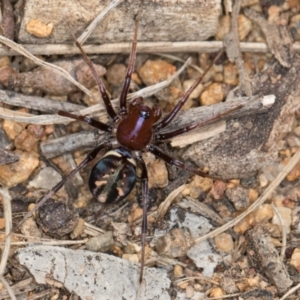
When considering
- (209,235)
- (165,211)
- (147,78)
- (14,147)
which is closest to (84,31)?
(147,78)

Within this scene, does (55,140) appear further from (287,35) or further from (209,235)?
(287,35)

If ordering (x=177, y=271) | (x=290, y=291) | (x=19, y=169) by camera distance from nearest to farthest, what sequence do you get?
(x=290, y=291)
(x=177, y=271)
(x=19, y=169)

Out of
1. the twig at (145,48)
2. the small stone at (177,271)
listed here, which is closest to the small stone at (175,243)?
the small stone at (177,271)

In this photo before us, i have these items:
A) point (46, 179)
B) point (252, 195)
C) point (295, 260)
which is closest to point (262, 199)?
point (252, 195)

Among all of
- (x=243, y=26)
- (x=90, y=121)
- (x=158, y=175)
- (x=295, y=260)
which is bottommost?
(x=295, y=260)

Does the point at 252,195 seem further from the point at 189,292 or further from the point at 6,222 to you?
the point at 6,222
